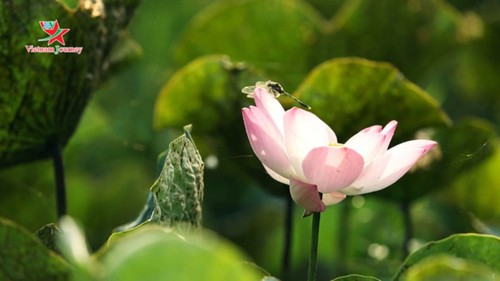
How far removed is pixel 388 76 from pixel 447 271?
394 millimetres

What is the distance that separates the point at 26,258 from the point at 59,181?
31cm

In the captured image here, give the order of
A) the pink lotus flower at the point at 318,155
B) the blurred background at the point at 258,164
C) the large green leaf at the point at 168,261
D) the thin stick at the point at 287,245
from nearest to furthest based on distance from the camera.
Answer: the large green leaf at the point at 168,261
the pink lotus flower at the point at 318,155
the thin stick at the point at 287,245
the blurred background at the point at 258,164

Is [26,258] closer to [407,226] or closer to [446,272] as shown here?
[446,272]

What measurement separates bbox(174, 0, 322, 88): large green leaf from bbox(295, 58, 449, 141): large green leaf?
22 centimetres

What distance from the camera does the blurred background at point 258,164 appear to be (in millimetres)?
986

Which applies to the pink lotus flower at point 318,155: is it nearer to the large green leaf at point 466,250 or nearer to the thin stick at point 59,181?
the large green leaf at point 466,250

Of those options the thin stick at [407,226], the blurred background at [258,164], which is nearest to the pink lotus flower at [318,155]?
the blurred background at [258,164]

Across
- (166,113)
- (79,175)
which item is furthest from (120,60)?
(79,175)

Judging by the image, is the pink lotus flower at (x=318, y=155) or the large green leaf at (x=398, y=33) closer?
the pink lotus flower at (x=318, y=155)

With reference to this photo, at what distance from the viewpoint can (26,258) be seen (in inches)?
19.7

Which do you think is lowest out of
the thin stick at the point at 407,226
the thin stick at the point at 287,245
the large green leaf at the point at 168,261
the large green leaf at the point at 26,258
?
the thin stick at the point at 407,226

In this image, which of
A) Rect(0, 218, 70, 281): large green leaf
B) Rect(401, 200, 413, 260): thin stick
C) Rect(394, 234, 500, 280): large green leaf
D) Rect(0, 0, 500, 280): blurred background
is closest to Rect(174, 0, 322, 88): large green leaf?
Rect(0, 0, 500, 280): blurred background

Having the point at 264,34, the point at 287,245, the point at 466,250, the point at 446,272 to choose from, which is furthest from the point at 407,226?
the point at 446,272

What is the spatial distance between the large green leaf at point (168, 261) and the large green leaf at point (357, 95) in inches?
15.4
